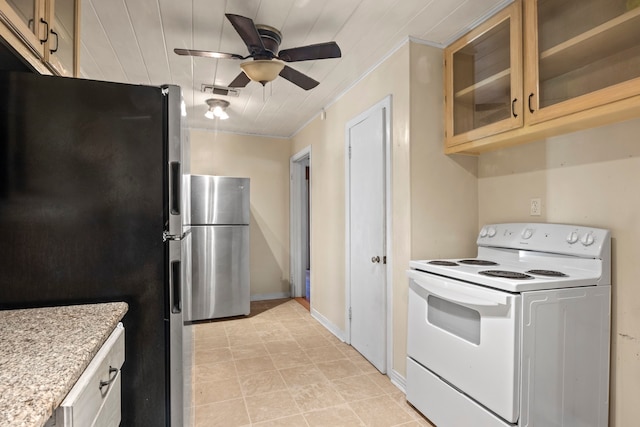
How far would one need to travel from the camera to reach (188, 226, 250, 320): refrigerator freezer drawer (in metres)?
3.83

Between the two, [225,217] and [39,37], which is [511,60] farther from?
[225,217]

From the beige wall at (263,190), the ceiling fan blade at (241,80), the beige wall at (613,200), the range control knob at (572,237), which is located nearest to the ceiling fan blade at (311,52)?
the ceiling fan blade at (241,80)

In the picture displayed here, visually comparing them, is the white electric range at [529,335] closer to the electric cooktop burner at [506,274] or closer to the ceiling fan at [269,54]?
the electric cooktop burner at [506,274]

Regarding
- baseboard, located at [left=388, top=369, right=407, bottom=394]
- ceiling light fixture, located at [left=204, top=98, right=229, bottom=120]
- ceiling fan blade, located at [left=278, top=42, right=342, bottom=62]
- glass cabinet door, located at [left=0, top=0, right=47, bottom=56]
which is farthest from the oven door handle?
ceiling light fixture, located at [left=204, top=98, right=229, bottom=120]

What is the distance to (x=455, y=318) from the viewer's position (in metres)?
1.76

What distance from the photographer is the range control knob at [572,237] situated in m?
1.66

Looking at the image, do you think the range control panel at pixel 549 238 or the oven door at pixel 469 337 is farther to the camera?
the range control panel at pixel 549 238

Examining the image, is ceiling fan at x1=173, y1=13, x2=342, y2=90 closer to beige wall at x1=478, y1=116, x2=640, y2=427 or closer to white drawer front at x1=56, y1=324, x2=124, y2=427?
beige wall at x1=478, y1=116, x2=640, y2=427

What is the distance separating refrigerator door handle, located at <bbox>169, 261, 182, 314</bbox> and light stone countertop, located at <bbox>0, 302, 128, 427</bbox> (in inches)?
7.5

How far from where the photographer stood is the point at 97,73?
2.81m

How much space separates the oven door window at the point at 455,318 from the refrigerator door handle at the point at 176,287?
1.33m

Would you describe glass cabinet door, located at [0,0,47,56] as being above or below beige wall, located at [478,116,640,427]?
above

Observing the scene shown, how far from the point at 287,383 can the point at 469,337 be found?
4.57 ft

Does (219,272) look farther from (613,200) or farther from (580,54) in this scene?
(580,54)
